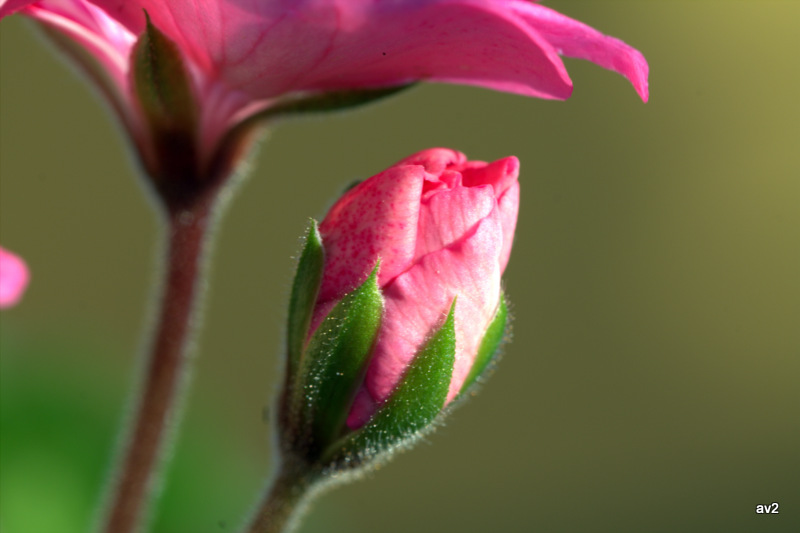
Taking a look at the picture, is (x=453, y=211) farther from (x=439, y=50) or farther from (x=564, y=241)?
(x=564, y=241)

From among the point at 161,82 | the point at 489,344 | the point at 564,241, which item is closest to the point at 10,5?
the point at 161,82

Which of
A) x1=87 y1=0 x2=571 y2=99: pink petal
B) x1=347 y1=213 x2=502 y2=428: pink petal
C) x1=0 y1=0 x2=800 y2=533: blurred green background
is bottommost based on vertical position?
x1=0 y1=0 x2=800 y2=533: blurred green background

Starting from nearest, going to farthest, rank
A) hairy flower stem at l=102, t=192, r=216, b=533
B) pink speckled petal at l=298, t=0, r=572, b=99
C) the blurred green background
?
pink speckled petal at l=298, t=0, r=572, b=99 → hairy flower stem at l=102, t=192, r=216, b=533 → the blurred green background

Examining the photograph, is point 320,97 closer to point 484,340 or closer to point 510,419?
point 484,340

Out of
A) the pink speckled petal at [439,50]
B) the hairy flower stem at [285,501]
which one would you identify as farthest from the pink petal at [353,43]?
the hairy flower stem at [285,501]

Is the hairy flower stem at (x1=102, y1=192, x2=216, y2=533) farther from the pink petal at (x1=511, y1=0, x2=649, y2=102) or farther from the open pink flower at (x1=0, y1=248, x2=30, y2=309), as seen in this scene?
the pink petal at (x1=511, y1=0, x2=649, y2=102)

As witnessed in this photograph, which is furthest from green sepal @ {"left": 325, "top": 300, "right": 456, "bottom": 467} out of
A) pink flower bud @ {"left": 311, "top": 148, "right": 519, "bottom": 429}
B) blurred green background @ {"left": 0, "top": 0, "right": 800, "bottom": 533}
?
blurred green background @ {"left": 0, "top": 0, "right": 800, "bottom": 533}
